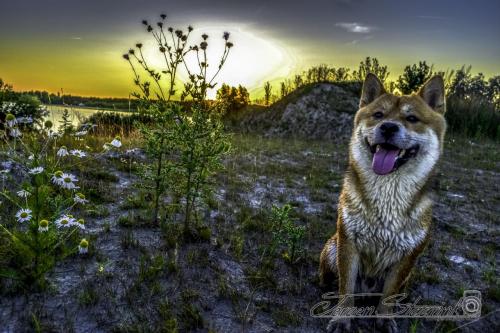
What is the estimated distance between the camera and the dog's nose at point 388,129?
9.77ft

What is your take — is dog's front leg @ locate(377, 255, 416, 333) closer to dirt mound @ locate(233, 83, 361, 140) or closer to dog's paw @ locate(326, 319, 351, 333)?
dog's paw @ locate(326, 319, 351, 333)

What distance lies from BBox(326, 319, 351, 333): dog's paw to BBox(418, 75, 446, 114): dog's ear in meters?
2.17

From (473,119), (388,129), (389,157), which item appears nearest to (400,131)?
(388,129)

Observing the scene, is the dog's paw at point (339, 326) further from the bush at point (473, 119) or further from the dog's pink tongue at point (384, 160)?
the bush at point (473, 119)

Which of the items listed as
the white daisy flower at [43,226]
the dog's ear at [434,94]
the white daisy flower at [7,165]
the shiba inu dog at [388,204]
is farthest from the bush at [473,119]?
the white daisy flower at [43,226]

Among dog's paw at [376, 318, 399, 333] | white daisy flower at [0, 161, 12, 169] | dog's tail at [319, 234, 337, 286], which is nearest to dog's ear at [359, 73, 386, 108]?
dog's tail at [319, 234, 337, 286]

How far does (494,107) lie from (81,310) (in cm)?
2082

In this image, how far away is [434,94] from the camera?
3373 mm

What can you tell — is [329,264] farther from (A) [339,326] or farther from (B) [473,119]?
(B) [473,119]

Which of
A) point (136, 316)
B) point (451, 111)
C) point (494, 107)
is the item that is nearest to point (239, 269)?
point (136, 316)

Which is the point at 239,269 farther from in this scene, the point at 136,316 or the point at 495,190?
the point at 495,190

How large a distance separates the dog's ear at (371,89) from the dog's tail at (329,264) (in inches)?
57.8

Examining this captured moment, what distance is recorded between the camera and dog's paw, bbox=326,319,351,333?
2.97 metres

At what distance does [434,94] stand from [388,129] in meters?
0.80
